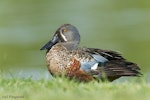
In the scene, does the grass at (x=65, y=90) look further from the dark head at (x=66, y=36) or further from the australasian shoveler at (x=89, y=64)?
the dark head at (x=66, y=36)

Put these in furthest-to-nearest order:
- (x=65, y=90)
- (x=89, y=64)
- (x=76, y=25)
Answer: (x=76, y=25) → (x=89, y=64) → (x=65, y=90)

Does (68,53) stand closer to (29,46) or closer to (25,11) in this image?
(29,46)

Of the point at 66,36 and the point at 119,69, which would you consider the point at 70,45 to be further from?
the point at 119,69

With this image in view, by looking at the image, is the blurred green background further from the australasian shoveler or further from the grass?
the grass

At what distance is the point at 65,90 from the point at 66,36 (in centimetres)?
→ 367

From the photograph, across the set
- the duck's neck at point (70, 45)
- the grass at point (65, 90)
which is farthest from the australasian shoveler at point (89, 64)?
the grass at point (65, 90)

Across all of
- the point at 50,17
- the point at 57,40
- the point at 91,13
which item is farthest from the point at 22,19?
the point at 57,40

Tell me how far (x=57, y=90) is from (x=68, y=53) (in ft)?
9.54

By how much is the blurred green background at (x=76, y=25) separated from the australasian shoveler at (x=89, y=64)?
8196 mm

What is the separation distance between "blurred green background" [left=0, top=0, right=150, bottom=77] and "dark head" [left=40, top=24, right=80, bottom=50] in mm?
7214

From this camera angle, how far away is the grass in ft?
21.4

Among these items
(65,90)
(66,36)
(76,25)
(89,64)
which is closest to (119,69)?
(89,64)

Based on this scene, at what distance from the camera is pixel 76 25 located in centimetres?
2681

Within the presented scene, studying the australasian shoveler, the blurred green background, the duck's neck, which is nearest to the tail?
the australasian shoveler
